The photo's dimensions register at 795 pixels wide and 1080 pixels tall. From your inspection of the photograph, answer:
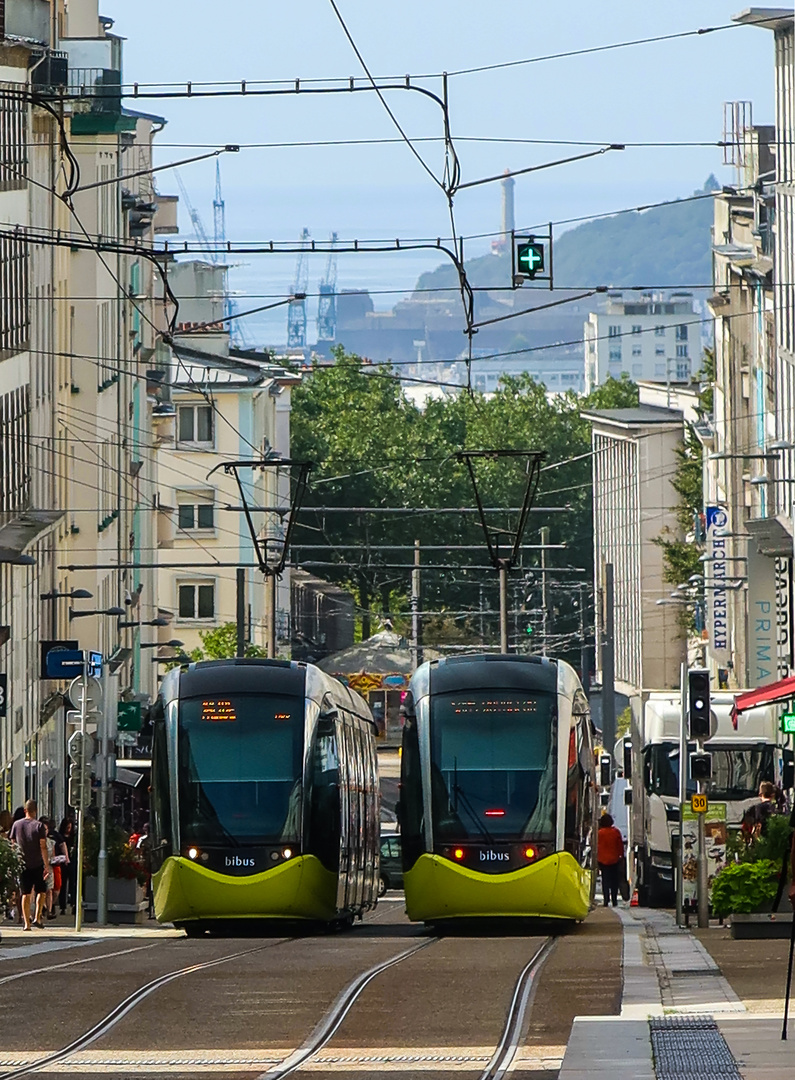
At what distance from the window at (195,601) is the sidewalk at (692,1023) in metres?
71.7

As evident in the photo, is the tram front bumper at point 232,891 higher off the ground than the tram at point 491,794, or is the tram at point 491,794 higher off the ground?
the tram at point 491,794

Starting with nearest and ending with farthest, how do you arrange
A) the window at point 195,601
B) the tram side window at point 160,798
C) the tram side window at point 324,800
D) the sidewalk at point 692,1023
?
the sidewalk at point 692,1023, the tram side window at point 160,798, the tram side window at point 324,800, the window at point 195,601

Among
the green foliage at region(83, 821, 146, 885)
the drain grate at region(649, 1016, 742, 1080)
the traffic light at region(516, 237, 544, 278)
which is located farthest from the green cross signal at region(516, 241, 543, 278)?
the green foliage at region(83, 821, 146, 885)

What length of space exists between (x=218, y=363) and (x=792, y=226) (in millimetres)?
36062

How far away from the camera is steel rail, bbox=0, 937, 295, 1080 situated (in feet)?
43.3

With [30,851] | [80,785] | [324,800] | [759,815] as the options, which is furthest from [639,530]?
[324,800]

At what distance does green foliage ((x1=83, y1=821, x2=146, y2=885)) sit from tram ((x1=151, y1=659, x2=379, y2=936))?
24.6 ft

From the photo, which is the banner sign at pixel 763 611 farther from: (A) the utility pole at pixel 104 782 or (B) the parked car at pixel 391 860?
(A) the utility pole at pixel 104 782

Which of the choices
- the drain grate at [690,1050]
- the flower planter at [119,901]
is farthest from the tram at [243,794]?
the drain grate at [690,1050]

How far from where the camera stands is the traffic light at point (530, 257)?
24.7m

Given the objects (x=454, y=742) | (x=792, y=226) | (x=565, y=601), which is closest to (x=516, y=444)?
(x=565, y=601)

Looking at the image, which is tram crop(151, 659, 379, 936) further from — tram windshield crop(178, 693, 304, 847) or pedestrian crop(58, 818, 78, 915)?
pedestrian crop(58, 818, 78, 915)

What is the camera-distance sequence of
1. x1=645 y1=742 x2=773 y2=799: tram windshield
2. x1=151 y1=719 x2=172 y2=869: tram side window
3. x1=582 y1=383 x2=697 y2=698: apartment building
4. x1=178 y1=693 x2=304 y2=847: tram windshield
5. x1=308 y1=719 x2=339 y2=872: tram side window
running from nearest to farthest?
1. x1=178 y1=693 x2=304 y2=847: tram windshield
2. x1=151 y1=719 x2=172 y2=869: tram side window
3. x1=308 y1=719 x2=339 y2=872: tram side window
4. x1=645 y1=742 x2=773 y2=799: tram windshield
5. x1=582 y1=383 x2=697 y2=698: apartment building

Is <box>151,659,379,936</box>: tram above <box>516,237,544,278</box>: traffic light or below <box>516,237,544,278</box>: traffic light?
below
